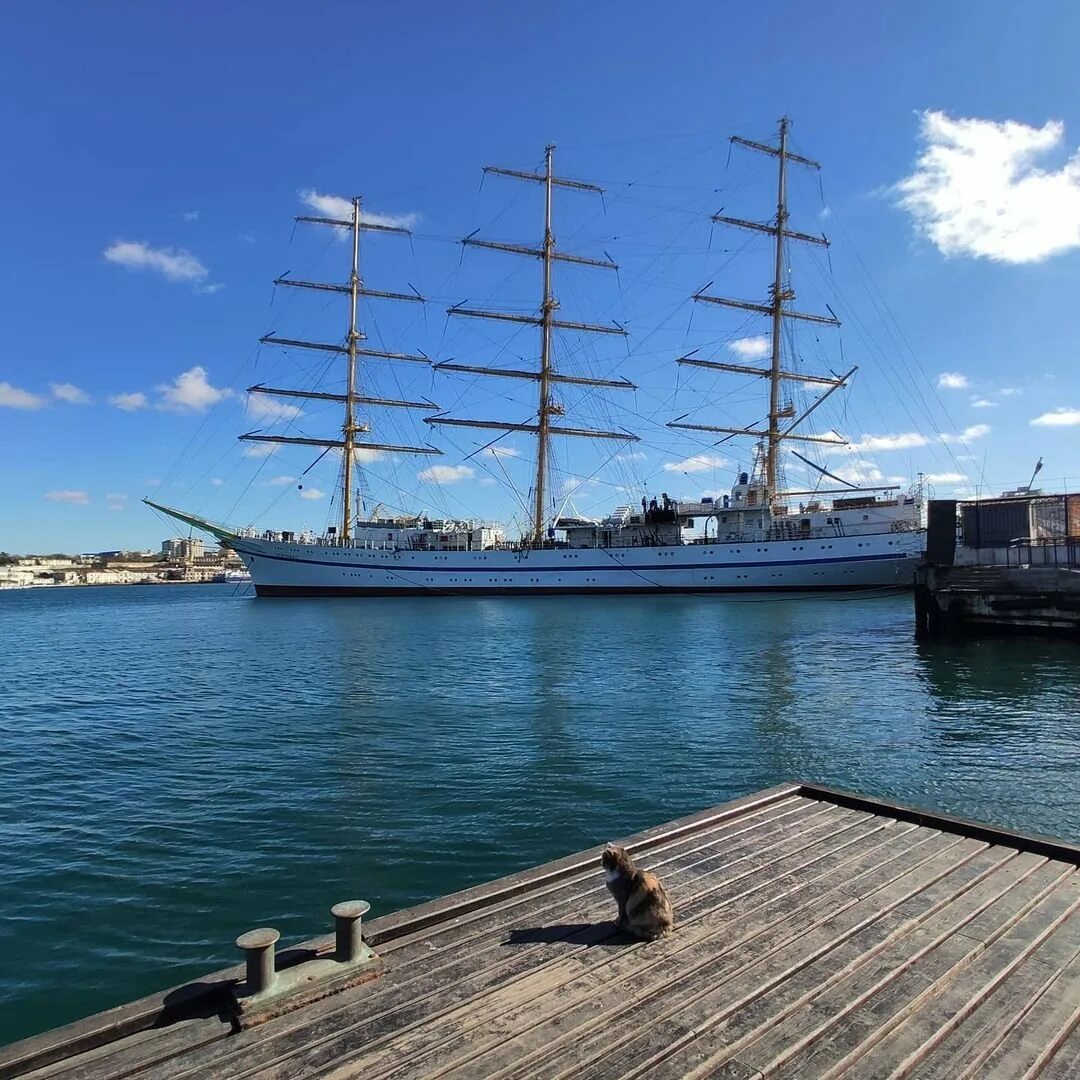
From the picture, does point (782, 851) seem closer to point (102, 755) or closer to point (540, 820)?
point (540, 820)

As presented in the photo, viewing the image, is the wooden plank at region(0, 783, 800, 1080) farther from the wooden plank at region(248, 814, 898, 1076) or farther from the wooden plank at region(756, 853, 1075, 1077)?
the wooden plank at region(756, 853, 1075, 1077)

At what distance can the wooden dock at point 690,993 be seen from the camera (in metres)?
3.34

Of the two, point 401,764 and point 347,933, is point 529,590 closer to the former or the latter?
point 401,764

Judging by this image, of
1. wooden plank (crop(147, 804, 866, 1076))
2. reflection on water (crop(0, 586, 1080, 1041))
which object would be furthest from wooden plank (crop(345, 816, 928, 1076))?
reflection on water (crop(0, 586, 1080, 1041))

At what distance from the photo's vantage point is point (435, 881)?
7.57 meters

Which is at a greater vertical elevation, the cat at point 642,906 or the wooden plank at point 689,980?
the cat at point 642,906

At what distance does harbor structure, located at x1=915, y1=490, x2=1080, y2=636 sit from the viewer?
27.8m

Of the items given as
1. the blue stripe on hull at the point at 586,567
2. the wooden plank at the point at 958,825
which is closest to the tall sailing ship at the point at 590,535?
the blue stripe on hull at the point at 586,567

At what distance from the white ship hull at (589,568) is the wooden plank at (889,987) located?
58129mm

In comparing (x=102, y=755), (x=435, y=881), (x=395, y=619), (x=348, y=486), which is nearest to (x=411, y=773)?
(x=435, y=881)

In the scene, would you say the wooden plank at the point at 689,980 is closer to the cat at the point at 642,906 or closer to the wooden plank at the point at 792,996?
the wooden plank at the point at 792,996

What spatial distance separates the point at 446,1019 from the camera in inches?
143

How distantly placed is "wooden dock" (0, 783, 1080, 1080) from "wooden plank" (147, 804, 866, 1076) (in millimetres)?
13

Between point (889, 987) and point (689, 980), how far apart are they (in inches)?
41.6
